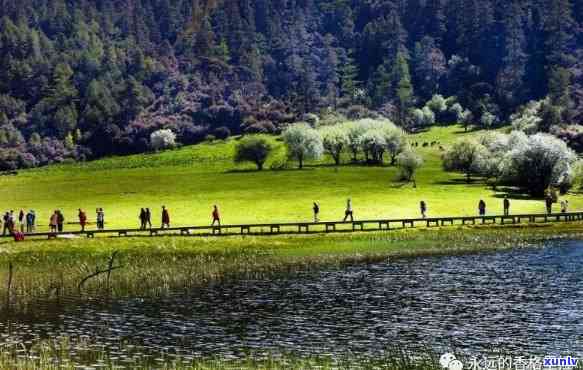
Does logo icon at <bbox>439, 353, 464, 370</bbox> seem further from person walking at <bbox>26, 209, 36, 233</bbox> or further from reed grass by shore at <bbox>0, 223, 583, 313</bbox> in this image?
person walking at <bbox>26, 209, 36, 233</bbox>

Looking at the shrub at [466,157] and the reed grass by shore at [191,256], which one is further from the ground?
the shrub at [466,157]

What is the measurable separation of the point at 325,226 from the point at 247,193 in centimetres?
4352

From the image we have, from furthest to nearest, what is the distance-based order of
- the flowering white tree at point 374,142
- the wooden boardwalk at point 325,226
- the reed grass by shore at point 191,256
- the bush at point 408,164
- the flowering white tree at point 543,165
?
the flowering white tree at point 374,142, the bush at point 408,164, the flowering white tree at point 543,165, the wooden boardwalk at point 325,226, the reed grass by shore at point 191,256

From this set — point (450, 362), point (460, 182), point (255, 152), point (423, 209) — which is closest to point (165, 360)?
point (450, 362)

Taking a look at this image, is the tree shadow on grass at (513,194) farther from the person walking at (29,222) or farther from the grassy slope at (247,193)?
the person walking at (29,222)

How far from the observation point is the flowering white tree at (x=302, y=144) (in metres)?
178

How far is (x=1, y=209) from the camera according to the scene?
114 m

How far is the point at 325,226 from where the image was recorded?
83.2m

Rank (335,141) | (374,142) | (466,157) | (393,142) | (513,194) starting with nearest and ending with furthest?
(513,194), (466,157), (374,142), (393,142), (335,141)

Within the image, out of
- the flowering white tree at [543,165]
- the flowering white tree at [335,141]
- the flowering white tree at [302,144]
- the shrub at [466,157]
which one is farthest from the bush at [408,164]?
the flowering white tree at [335,141]

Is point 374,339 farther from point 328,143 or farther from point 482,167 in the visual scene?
point 328,143

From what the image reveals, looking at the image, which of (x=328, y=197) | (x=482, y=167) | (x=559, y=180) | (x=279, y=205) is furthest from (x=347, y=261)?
(x=482, y=167)

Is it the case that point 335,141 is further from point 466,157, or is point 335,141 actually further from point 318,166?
point 466,157

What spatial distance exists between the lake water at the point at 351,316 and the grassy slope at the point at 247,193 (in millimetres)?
35714
